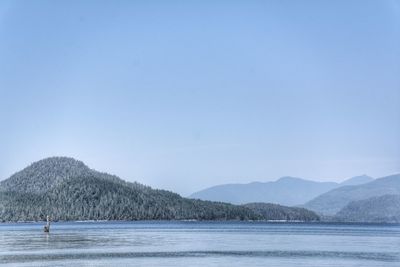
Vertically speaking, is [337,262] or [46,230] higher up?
[46,230]

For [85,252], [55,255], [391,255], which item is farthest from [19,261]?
[391,255]

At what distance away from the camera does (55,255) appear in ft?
290

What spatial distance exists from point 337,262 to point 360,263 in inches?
96.1

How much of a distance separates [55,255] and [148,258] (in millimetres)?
11448

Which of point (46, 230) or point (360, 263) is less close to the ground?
point (46, 230)

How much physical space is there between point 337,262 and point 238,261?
10529 millimetres

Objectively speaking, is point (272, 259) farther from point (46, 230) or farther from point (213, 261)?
point (46, 230)

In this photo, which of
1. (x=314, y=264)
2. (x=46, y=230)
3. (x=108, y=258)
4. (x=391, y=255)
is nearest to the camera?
(x=314, y=264)

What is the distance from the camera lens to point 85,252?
94312 millimetres

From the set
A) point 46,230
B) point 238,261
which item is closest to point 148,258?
point 238,261

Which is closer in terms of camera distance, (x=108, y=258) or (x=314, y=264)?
(x=314, y=264)

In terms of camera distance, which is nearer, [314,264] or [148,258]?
[314,264]

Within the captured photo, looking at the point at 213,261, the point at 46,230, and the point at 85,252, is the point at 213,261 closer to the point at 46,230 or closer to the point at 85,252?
the point at 85,252

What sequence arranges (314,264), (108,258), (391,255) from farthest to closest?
(391,255)
(108,258)
(314,264)
